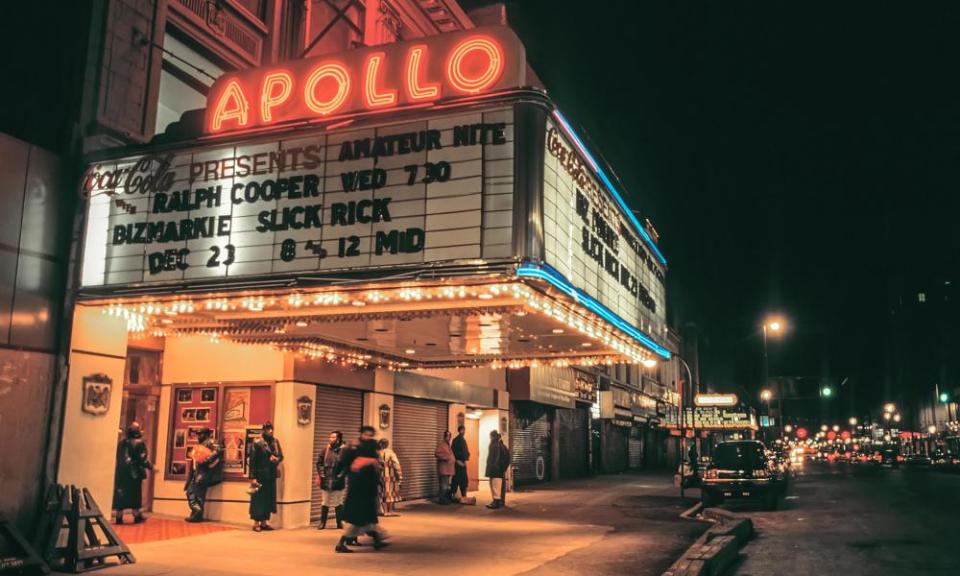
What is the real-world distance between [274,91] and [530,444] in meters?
21.5

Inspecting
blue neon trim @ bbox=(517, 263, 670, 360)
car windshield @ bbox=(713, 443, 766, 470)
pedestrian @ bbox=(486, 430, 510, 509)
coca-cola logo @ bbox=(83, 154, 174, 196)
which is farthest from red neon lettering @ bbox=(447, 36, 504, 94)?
car windshield @ bbox=(713, 443, 766, 470)

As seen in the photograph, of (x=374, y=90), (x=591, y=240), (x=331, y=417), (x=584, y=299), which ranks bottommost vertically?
(x=331, y=417)

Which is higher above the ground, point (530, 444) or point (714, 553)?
point (530, 444)

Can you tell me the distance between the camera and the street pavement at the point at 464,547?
10.6 meters

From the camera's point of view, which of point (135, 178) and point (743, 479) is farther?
point (743, 479)

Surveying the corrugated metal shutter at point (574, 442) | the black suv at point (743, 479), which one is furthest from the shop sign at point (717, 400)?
the black suv at point (743, 479)

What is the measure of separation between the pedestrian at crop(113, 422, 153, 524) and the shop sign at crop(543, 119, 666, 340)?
8882 mm

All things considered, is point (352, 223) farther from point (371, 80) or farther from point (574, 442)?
point (574, 442)

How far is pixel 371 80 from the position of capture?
35.4 feet

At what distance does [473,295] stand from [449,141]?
2.13m

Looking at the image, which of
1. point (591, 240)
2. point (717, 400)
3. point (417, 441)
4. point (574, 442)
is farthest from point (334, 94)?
point (717, 400)

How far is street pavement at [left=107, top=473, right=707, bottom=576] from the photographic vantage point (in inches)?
417

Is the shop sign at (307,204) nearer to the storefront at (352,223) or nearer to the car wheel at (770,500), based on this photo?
the storefront at (352,223)

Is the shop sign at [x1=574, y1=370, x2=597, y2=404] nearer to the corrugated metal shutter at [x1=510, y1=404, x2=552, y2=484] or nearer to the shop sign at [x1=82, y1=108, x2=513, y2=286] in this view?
the corrugated metal shutter at [x1=510, y1=404, x2=552, y2=484]
